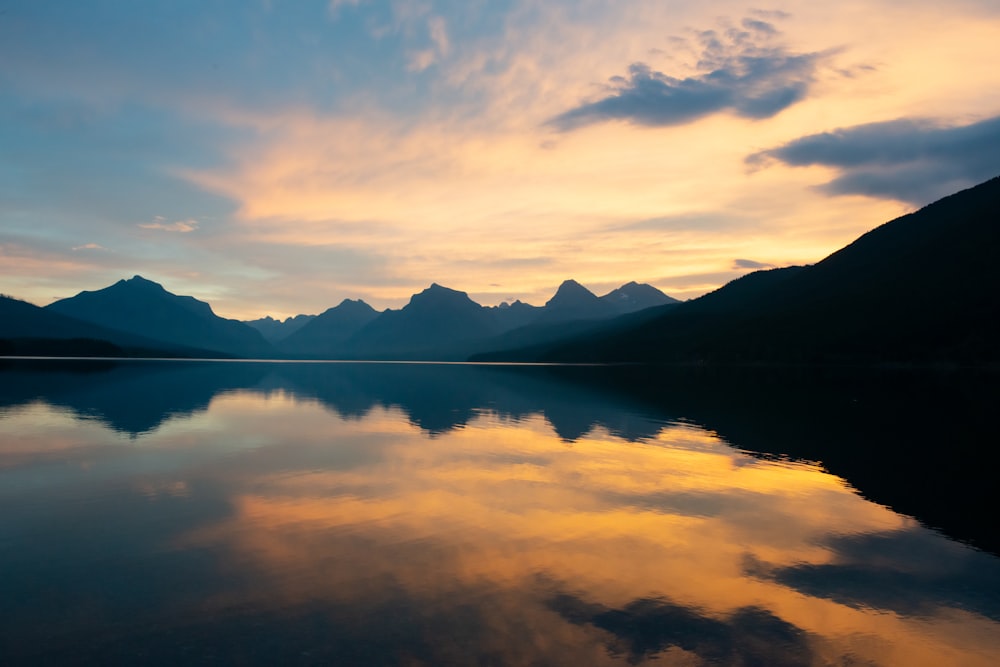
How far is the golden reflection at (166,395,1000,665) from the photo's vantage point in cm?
1606

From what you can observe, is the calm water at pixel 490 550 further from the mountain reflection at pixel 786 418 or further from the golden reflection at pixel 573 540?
the mountain reflection at pixel 786 418

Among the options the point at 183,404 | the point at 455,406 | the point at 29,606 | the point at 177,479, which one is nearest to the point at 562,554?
the point at 29,606

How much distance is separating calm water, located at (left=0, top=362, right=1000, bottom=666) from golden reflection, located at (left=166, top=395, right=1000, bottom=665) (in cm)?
12

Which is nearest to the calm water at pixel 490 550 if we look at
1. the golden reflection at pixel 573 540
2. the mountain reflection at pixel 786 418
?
the golden reflection at pixel 573 540

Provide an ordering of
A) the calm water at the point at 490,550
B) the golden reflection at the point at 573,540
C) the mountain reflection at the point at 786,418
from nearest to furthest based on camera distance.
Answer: the calm water at the point at 490,550
the golden reflection at the point at 573,540
the mountain reflection at the point at 786,418

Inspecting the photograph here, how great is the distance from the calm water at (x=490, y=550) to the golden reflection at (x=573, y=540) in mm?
116

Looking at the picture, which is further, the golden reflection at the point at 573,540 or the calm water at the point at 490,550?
the golden reflection at the point at 573,540

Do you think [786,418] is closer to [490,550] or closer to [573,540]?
[573,540]

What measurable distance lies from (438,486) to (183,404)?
53373mm

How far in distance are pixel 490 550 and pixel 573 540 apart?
3567 mm

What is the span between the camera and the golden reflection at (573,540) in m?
16.1

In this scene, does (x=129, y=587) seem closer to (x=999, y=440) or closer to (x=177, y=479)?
(x=177, y=479)

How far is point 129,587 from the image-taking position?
679 inches

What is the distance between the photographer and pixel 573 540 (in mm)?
23172
